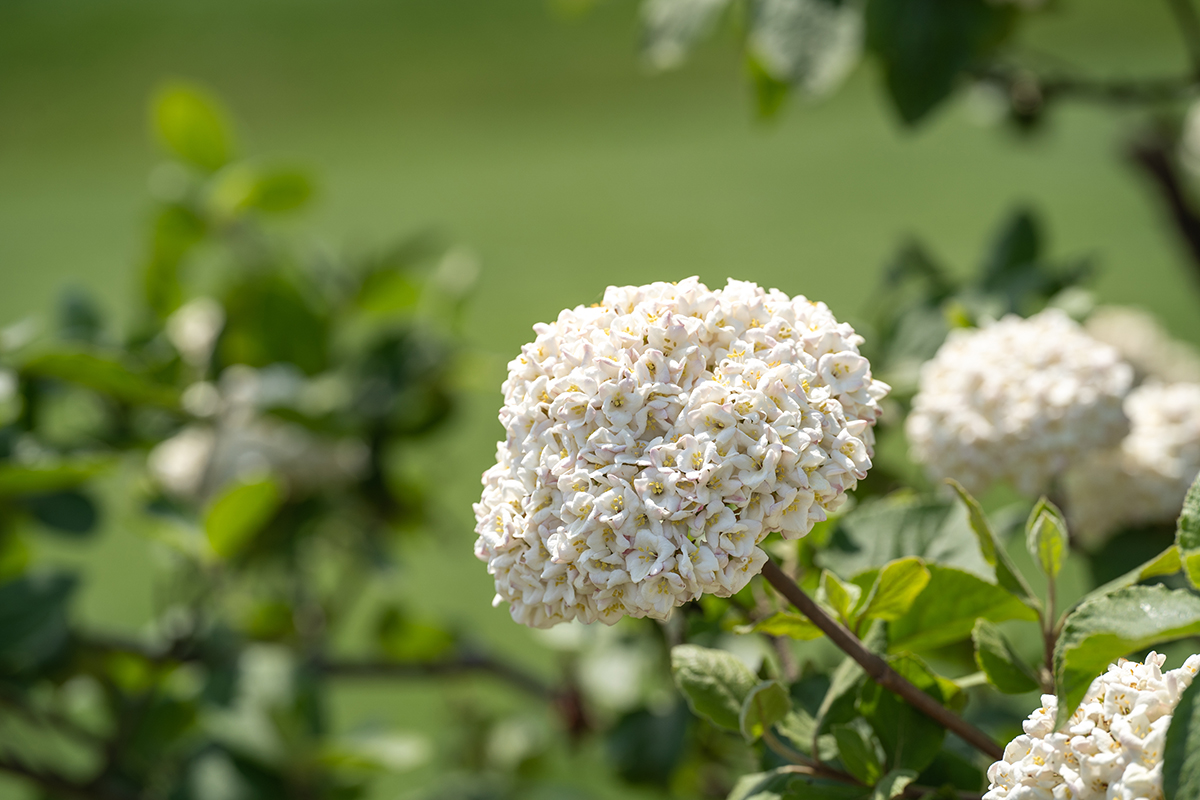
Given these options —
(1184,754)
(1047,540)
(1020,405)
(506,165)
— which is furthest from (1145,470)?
(506,165)

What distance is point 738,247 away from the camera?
2.78 m

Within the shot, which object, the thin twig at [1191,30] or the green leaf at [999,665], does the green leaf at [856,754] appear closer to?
the green leaf at [999,665]

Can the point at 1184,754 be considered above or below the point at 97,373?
below

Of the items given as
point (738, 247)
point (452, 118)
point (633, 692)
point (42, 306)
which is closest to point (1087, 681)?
point (633, 692)

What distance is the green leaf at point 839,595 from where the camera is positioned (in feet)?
1.19

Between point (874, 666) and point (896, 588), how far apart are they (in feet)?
0.09

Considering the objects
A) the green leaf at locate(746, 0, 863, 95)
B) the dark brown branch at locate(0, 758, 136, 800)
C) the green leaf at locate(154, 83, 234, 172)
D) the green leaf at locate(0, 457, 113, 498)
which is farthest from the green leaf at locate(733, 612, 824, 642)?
the green leaf at locate(154, 83, 234, 172)

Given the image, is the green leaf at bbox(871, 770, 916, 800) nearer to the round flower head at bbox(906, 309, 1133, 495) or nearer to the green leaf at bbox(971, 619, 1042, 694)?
the green leaf at bbox(971, 619, 1042, 694)

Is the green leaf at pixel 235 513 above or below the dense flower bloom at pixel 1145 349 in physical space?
above

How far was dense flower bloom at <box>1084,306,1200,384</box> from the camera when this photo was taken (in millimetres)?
820

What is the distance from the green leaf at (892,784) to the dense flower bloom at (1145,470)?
0.29 m

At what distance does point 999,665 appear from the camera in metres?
0.37

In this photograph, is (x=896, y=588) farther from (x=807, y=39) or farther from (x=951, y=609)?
(x=807, y=39)

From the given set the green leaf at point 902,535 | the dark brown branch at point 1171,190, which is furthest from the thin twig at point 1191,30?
the green leaf at point 902,535
